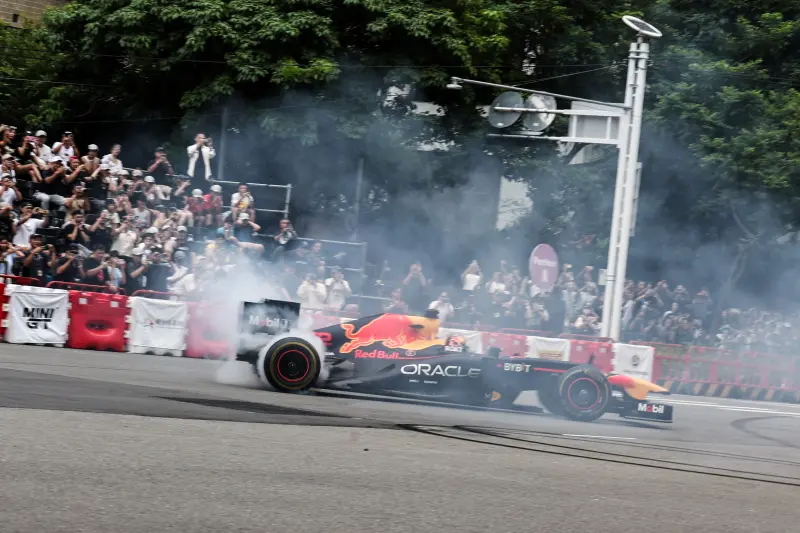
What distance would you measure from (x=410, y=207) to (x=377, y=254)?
5.94 ft

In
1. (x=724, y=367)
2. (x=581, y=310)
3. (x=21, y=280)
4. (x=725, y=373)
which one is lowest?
(x=725, y=373)

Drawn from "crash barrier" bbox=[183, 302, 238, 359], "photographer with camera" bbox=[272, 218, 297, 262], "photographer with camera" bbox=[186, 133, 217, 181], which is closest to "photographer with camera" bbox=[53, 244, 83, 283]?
"crash barrier" bbox=[183, 302, 238, 359]

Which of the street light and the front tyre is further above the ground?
the street light

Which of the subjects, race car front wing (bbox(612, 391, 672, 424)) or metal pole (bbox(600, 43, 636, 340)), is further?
metal pole (bbox(600, 43, 636, 340))

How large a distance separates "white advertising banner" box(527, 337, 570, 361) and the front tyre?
19.9 ft

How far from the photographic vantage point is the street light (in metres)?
20.4

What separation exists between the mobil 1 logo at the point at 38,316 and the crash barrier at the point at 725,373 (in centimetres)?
1007

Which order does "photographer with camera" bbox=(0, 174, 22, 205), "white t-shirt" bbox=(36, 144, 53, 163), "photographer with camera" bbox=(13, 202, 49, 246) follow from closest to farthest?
"photographer with camera" bbox=(13, 202, 49, 246), "photographer with camera" bbox=(0, 174, 22, 205), "white t-shirt" bbox=(36, 144, 53, 163)

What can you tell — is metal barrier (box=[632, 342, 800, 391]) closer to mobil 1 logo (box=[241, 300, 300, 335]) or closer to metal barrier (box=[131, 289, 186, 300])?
metal barrier (box=[131, 289, 186, 300])

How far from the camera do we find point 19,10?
118 ft

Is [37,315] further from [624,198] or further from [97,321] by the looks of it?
[624,198]

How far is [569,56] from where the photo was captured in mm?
32562

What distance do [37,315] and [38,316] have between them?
0.08 feet

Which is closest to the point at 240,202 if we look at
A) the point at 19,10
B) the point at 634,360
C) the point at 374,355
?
the point at 634,360
